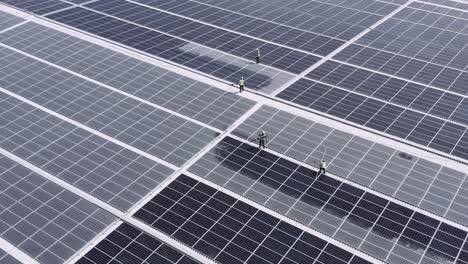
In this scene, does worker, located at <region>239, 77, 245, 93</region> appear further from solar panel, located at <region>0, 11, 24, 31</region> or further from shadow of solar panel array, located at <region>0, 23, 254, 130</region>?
solar panel, located at <region>0, 11, 24, 31</region>

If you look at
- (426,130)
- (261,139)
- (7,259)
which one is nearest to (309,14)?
(426,130)

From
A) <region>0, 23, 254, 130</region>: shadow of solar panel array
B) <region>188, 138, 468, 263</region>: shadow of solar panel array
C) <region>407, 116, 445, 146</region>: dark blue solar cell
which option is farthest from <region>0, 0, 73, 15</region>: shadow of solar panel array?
<region>407, 116, 445, 146</region>: dark blue solar cell

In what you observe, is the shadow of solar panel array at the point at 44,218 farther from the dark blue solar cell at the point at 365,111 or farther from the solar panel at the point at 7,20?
the solar panel at the point at 7,20

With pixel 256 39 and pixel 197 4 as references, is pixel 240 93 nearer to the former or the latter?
pixel 256 39

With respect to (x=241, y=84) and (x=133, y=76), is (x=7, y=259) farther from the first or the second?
(x=241, y=84)

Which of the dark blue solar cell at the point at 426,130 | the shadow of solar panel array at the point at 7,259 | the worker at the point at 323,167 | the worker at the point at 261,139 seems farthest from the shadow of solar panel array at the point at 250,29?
the shadow of solar panel array at the point at 7,259

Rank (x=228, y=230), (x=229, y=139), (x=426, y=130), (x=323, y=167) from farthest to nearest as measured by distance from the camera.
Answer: (x=426, y=130), (x=229, y=139), (x=323, y=167), (x=228, y=230)
